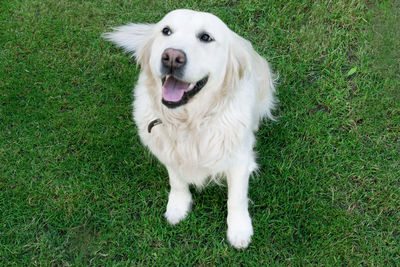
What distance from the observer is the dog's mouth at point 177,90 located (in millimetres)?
2041

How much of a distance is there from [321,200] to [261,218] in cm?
50

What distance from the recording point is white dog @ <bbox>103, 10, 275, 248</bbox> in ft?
6.69

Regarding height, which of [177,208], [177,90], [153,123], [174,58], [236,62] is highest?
[174,58]

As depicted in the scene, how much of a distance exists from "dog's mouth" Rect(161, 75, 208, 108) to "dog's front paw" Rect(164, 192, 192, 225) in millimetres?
993

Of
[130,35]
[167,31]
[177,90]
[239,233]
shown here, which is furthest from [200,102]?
[130,35]

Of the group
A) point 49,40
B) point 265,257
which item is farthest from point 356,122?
point 49,40

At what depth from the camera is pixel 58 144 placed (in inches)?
127

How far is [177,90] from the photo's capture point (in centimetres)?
207

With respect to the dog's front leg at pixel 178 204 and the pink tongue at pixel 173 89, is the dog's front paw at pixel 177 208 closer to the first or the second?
the dog's front leg at pixel 178 204

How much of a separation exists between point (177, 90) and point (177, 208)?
1.10 meters

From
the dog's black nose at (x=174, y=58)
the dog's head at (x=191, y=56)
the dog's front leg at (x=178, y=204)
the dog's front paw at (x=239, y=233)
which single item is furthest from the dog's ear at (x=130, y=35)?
the dog's front paw at (x=239, y=233)

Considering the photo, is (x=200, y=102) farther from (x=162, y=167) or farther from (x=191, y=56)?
(x=162, y=167)

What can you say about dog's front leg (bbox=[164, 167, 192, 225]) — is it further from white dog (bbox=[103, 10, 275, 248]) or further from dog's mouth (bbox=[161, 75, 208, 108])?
dog's mouth (bbox=[161, 75, 208, 108])

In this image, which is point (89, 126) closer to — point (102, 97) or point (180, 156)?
point (102, 97)
